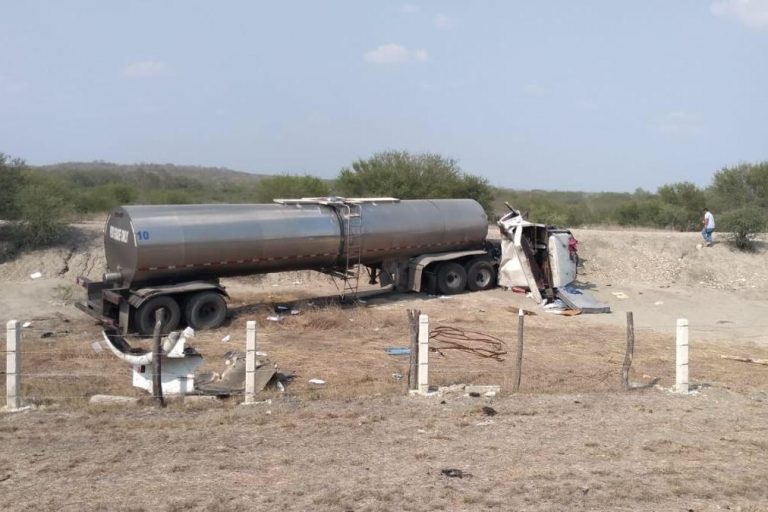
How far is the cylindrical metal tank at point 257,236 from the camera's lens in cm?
1611

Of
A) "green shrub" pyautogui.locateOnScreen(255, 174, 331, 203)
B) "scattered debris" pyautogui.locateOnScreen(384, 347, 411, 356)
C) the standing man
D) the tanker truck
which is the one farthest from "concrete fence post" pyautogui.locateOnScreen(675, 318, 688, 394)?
"green shrub" pyautogui.locateOnScreen(255, 174, 331, 203)

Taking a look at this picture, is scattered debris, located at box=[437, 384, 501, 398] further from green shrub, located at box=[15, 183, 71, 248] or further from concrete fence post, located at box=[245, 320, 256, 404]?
green shrub, located at box=[15, 183, 71, 248]

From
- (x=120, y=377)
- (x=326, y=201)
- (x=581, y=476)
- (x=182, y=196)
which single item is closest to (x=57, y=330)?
(x=120, y=377)

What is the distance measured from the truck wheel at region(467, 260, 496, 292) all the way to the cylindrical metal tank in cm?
97

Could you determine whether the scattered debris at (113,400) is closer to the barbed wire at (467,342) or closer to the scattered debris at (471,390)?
the scattered debris at (471,390)

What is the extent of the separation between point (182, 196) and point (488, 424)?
120 feet

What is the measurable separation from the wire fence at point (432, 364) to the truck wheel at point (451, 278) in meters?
3.71

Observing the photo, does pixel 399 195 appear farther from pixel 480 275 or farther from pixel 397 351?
pixel 397 351

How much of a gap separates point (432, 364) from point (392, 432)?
4498 mm

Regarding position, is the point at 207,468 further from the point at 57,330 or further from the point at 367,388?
the point at 57,330

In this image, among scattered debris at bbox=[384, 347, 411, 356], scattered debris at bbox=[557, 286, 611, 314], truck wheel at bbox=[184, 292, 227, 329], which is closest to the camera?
scattered debris at bbox=[384, 347, 411, 356]

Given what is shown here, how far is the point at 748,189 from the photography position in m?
38.3

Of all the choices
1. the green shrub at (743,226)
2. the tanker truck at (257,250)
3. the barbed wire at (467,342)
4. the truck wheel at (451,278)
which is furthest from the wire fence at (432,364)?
the green shrub at (743,226)

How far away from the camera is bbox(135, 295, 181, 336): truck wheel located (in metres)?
15.9
